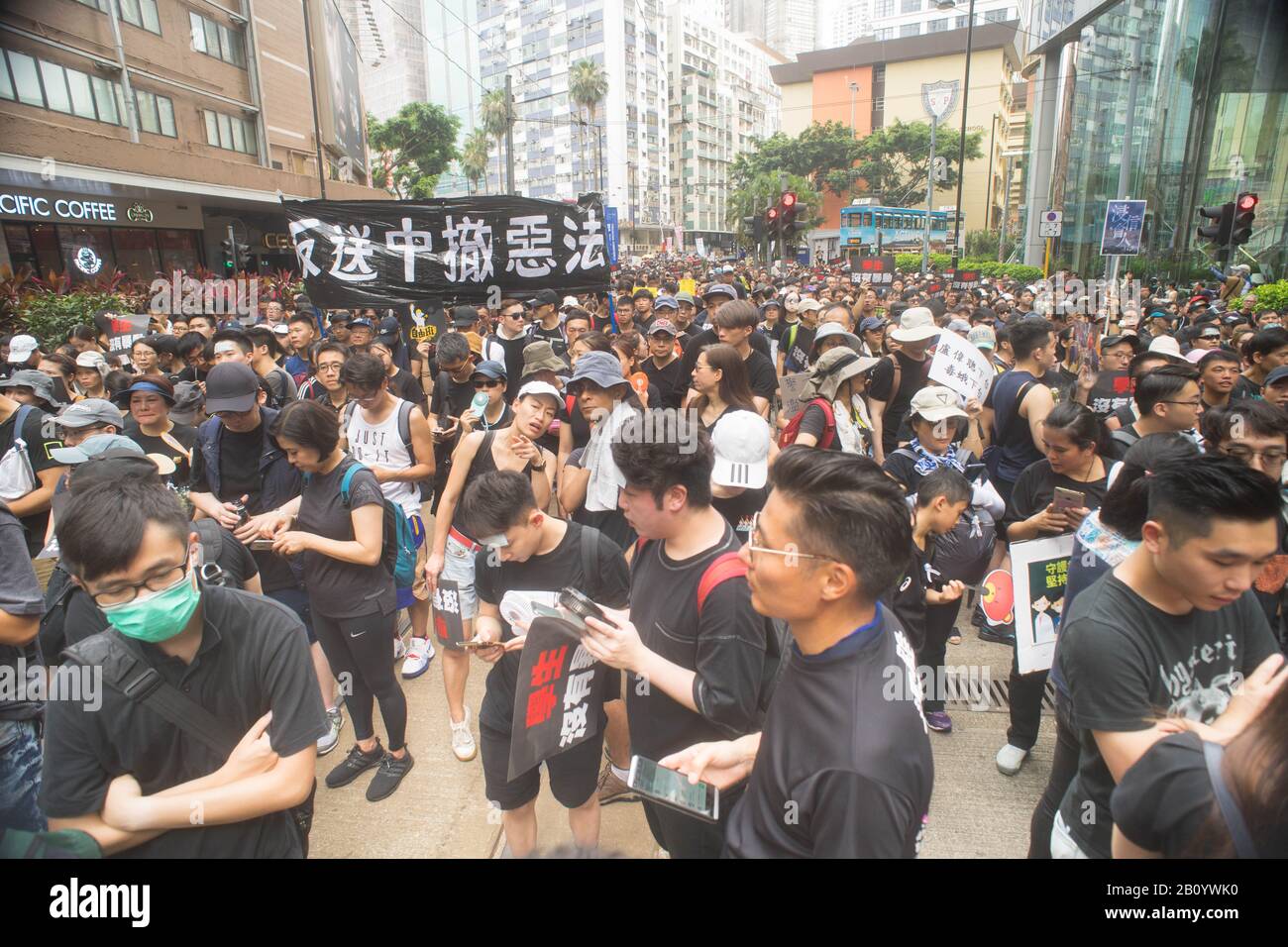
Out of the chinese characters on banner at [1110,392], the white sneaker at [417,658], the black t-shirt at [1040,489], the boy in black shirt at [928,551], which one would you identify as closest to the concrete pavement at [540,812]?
Result: the white sneaker at [417,658]

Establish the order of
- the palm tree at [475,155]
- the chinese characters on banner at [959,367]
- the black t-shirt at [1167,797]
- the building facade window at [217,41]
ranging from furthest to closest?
the palm tree at [475,155] → the building facade window at [217,41] → the chinese characters on banner at [959,367] → the black t-shirt at [1167,797]

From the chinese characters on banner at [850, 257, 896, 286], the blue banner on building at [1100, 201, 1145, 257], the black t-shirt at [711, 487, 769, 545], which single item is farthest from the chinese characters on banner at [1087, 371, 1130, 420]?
the chinese characters on banner at [850, 257, 896, 286]

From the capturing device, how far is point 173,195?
62.3ft

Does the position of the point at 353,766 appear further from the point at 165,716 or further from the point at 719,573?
the point at 719,573

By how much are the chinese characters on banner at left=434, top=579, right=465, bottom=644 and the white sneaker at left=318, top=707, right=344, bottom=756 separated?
867 millimetres

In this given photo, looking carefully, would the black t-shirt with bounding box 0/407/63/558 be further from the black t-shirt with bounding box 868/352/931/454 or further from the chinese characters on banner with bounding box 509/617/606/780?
the black t-shirt with bounding box 868/352/931/454

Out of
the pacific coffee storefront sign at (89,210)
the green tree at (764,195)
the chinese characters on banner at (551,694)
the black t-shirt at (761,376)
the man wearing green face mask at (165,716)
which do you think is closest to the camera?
the man wearing green face mask at (165,716)

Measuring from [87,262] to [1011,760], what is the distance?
71.2 feet

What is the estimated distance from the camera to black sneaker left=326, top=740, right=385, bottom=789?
10.7 ft

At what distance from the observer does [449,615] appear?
10.3ft

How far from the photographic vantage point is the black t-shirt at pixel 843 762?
121 cm

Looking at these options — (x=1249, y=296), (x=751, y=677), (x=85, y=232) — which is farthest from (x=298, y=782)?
(x=85, y=232)

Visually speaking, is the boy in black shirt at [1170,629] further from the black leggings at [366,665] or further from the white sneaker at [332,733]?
the white sneaker at [332,733]

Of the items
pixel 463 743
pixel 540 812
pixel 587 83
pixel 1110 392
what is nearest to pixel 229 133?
pixel 463 743
